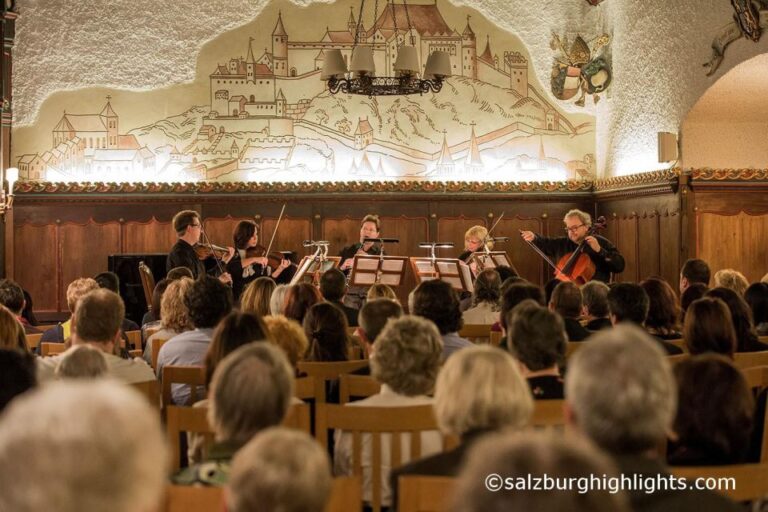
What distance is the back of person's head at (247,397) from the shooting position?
267 centimetres

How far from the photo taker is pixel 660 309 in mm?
5789

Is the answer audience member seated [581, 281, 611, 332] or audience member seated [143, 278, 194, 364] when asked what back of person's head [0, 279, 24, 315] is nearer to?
audience member seated [143, 278, 194, 364]

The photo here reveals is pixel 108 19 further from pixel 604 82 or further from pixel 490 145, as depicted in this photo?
pixel 604 82

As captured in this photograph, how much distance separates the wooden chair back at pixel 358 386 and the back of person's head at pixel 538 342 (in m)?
0.61

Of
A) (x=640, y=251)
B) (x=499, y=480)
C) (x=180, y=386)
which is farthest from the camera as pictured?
(x=640, y=251)

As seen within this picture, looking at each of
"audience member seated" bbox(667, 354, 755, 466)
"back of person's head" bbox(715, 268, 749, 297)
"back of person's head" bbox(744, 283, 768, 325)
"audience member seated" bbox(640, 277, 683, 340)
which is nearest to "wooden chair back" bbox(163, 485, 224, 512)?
"audience member seated" bbox(667, 354, 755, 466)

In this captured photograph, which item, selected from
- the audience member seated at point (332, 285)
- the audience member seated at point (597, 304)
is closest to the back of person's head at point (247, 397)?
the audience member seated at point (597, 304)

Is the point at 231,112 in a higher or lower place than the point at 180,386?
higher

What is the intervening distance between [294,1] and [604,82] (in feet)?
14.6

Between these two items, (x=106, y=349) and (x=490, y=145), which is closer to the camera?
(x=106, y=349)

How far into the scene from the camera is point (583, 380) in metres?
2.16

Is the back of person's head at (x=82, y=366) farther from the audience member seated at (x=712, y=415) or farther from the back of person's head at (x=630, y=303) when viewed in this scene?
the back of person's head at (x=630, y=303)

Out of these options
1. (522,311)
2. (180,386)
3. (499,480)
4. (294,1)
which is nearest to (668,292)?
(522,311)

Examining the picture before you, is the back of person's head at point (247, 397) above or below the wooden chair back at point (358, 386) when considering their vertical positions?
above
